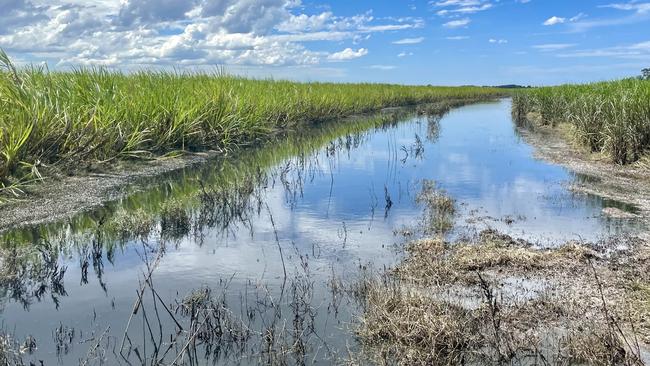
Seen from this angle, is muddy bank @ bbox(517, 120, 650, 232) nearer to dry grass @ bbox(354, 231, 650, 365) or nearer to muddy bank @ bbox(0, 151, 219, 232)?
dry grass @ bbox(354, 231, 650, 365)

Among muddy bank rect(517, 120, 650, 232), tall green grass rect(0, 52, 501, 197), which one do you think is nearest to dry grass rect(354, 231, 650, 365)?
muddy bank rect(517, 120, 650, 232)

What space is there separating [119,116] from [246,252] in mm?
6227

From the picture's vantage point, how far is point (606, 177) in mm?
10523

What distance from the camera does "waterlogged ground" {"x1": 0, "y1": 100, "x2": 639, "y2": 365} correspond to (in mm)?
4039

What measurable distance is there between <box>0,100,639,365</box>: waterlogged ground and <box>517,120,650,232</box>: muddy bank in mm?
279

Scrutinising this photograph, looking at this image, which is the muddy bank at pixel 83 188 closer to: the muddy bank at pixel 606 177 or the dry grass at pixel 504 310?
the dry grass at pixel 504 310

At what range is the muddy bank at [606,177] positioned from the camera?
8.21m

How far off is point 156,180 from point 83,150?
1.29 meters

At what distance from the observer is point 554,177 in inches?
436

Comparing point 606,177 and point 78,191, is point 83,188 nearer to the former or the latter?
point 78,191

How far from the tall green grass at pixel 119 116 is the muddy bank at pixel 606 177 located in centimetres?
756

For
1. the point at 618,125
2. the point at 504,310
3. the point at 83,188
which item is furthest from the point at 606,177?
the point at 83,188

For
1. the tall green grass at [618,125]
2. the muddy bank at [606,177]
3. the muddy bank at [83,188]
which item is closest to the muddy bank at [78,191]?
the muddy bank at [83,188]

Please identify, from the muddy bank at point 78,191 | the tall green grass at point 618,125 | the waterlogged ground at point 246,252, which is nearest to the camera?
the waterlogged ground at point 246,252
